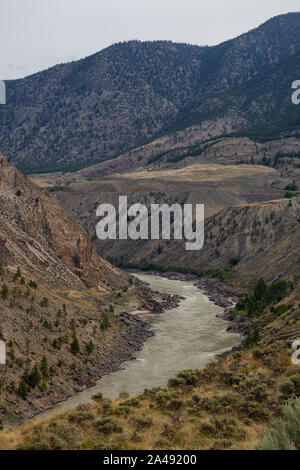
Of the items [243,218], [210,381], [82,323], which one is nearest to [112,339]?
[82,323]

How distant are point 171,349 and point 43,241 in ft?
85.2

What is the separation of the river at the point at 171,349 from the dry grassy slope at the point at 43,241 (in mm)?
11880

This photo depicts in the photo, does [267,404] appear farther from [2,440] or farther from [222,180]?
[222,180]

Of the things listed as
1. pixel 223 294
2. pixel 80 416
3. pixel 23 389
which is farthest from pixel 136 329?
pixel 80 416

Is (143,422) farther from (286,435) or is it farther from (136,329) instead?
(136,329)

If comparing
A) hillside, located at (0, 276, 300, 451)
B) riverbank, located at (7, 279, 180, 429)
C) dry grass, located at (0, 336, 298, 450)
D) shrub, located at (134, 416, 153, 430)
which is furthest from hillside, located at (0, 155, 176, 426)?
shrub, located at (134, 416, 153, 430)

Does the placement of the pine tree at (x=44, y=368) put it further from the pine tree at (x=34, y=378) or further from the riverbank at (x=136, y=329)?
the riverbank at (x=136, y=329)

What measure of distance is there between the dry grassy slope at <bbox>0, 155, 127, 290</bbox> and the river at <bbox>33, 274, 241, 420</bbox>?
1188 cm

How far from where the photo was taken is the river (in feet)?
133

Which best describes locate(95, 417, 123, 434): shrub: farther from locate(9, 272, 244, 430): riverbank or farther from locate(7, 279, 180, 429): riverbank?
locate(9, 272, 244, 430): riverbank

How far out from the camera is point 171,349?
5403 centimetres

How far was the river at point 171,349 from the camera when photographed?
40.5 meters

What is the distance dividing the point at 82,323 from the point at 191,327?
62.0ft

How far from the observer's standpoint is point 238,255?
120312 millimetres
